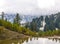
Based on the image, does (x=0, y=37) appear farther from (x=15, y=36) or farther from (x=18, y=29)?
(x=18, y=29)

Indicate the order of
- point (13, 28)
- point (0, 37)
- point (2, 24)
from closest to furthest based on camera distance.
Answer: point (0, 37) < point (2, 24) < point (13, 28)

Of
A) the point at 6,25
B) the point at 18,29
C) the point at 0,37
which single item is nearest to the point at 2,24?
the point at 6,25

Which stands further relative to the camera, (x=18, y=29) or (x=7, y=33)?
(x=18, y=29)

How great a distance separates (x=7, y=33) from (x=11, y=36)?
284 cm

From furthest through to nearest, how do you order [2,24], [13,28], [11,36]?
1. [13,28]
2. [2,24]
3. [11,36]

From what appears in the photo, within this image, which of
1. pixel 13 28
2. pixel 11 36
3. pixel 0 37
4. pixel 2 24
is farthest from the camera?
pixel 13 28

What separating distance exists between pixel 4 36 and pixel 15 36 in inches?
512

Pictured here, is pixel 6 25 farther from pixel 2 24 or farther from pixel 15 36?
pixel 15 36

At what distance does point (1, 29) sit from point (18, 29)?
45.4m

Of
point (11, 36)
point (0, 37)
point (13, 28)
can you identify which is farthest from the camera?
point (13, 28)

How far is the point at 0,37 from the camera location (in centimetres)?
12631

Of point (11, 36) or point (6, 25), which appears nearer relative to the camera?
point (11, 36)

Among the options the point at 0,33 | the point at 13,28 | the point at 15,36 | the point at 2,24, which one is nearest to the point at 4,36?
the point at 0,33

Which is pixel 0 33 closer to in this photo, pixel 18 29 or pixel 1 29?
pixel 1 29
